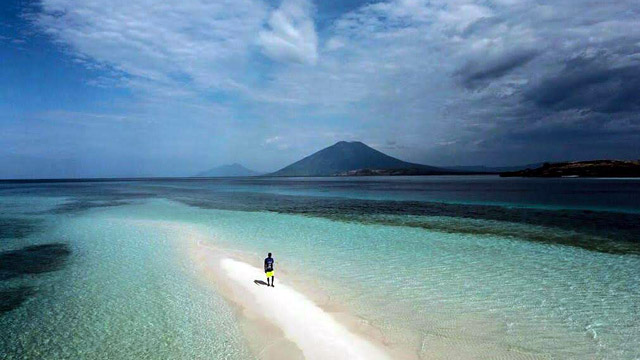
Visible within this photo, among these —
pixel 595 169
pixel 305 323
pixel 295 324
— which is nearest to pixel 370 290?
pixel 305 323

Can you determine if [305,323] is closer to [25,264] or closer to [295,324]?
[295,324]

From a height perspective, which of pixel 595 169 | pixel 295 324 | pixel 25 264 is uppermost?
pixel 595 169

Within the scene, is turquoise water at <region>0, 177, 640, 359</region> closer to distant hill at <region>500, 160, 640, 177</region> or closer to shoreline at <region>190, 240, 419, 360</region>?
shoreline at <region>190, 240, 419, 360</region>

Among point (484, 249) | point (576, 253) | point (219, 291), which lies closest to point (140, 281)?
point (219, 291)

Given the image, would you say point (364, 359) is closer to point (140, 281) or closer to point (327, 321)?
point (327, 321)

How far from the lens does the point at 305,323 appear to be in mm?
11375

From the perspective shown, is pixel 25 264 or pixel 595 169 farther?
pixel 595 169

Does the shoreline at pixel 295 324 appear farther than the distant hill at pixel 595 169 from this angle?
No

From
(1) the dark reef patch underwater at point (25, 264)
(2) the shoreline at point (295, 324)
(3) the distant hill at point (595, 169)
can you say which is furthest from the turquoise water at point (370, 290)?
(3) the distant hill at point (595, 169)

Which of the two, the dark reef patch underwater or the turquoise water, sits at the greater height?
the dark reef patch underwater

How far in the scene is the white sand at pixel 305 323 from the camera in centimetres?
953

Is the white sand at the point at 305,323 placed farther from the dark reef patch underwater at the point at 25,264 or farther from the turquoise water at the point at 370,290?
the dark reef patch underwater at the point at 25,264

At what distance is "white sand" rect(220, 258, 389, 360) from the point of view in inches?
375

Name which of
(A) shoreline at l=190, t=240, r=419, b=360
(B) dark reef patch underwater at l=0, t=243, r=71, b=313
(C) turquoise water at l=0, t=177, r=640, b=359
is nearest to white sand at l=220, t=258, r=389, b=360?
(A) shoreline at l=190, t=240, r=419, b=360
